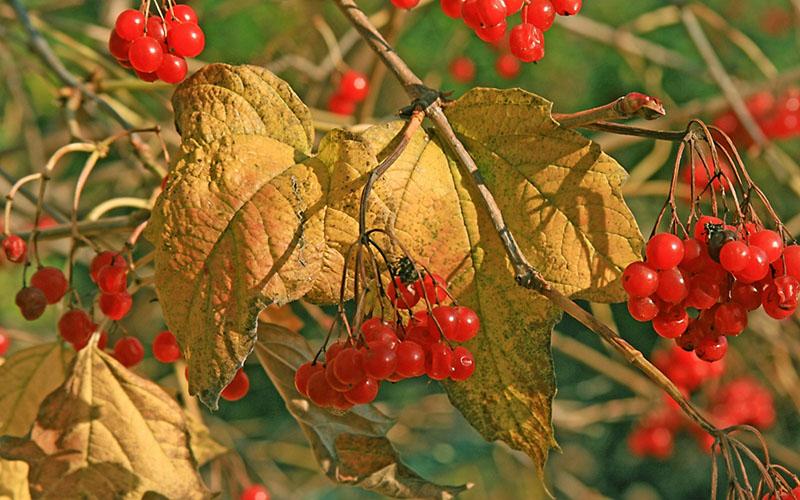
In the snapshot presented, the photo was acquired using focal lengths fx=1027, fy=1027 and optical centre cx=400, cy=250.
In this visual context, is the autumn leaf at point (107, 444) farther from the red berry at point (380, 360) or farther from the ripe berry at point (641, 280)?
the ripe berry at point (641, 280)

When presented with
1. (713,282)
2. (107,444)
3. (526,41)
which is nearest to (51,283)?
(107,444)

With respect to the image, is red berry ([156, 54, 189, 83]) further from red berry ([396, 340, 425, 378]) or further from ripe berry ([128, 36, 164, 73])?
red berry ([396, 340, 425, 378])

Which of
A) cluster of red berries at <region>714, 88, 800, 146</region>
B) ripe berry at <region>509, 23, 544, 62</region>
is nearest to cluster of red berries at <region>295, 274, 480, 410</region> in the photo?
ripe berry at <region>509, 23, 544, 62</region>

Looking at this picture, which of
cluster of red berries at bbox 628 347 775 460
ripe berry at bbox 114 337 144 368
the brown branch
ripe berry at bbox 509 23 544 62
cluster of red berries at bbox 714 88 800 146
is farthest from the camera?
cluster of red berries at bbox 628 347 775 460

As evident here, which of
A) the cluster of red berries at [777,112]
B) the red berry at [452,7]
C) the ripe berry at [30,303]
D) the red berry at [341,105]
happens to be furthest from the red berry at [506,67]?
the ripe berry at [30,303]

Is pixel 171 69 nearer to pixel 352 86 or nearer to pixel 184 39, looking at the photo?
→ pixel 184 39
